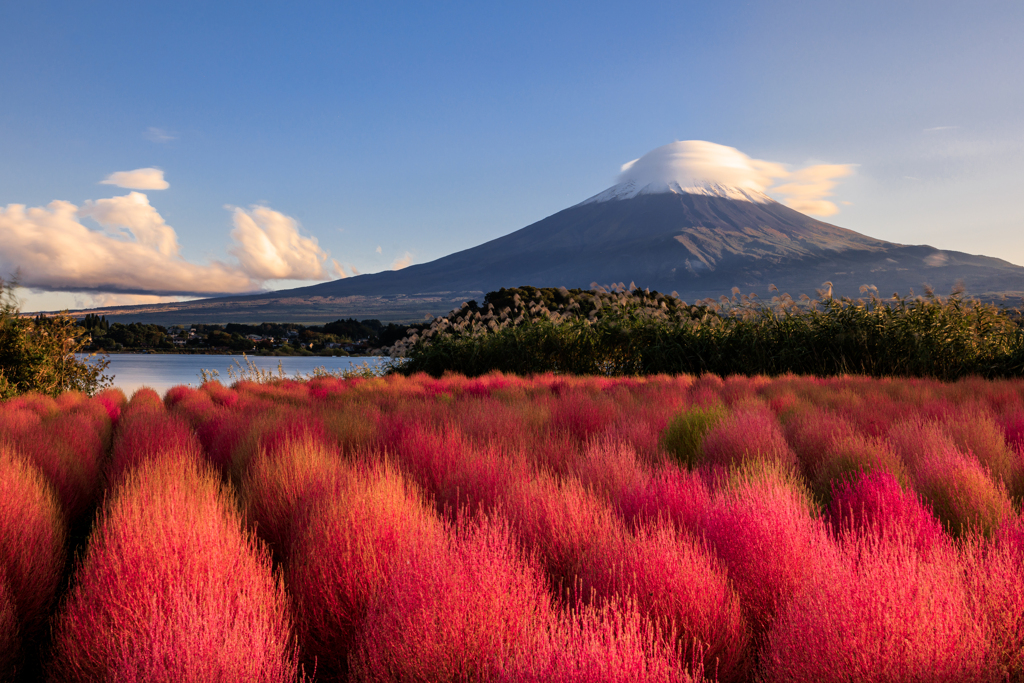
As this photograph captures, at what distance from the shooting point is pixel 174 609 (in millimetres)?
1511

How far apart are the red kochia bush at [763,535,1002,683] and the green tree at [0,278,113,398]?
9.59 metres

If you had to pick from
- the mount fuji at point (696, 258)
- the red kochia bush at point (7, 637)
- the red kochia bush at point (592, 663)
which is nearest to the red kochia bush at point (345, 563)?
the red kochia bush at point (592, 663)

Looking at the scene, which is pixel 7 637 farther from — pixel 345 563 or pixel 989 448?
pixel 989 448

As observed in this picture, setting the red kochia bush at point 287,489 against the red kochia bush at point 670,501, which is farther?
the red kochia bush at point 287,489

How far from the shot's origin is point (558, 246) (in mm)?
96125

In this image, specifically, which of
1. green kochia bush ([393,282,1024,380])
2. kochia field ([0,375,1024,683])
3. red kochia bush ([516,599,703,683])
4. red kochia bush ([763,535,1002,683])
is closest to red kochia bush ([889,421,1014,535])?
kochia field ([0,375,1024,683])

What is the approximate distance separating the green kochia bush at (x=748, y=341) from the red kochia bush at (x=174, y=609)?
7875mm

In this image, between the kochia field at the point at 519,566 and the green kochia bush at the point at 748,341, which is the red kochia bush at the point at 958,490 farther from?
the green kochia bush at the point at 748,341

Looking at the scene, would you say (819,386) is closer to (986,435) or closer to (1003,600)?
(986,435)

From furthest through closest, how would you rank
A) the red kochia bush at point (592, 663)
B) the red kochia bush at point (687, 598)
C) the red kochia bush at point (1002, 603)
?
the red kochia bush at point (687, 598)
the red kochia bush at point (1002, 603)
the red kochia bush at point (592, 663)

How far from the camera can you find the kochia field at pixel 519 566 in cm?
135

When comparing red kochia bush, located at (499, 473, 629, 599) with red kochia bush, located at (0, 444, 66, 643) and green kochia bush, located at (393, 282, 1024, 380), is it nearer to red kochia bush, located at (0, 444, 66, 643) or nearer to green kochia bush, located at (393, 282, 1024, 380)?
red kochia bush, located at (0, 444, 66, 643)

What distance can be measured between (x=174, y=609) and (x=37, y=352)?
9121 millimetres

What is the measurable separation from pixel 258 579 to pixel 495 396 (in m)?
4.23
